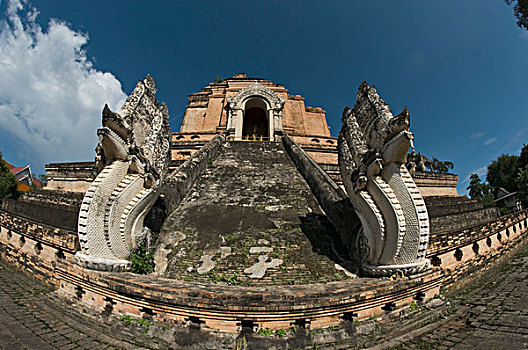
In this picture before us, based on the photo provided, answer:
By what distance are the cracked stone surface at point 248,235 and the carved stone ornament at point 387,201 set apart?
2.59ft

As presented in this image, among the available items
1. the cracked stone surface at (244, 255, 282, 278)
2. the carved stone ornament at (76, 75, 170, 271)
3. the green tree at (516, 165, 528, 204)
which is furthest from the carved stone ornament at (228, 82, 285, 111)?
the green tree at (516, 165, 528, 204)

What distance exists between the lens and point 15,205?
7477mm

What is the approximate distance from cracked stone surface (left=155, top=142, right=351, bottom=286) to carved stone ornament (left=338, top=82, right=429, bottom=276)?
79cm

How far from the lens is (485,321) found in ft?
11.6

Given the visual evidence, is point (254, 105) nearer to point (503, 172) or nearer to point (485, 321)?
point (485, 321)

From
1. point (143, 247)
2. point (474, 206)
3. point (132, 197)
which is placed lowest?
point (143, 247)

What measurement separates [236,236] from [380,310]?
9.65 ft

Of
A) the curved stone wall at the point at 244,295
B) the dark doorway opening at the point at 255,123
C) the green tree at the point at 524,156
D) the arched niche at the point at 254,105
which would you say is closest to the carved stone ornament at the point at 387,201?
the curved stone wall at the point at 244,295

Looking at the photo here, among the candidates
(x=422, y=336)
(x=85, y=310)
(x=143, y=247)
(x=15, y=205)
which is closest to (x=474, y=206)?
(x=422, y=336)

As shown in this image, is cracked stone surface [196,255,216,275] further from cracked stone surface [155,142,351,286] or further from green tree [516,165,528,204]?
green tree [516,165,528,204]

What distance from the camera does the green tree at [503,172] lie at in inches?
990

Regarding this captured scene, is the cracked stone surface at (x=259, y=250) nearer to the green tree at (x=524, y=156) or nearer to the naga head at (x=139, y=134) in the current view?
the naga head at (x=139, y=134)

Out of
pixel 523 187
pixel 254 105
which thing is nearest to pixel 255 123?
pixel 254 105

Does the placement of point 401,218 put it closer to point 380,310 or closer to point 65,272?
point 380,310
